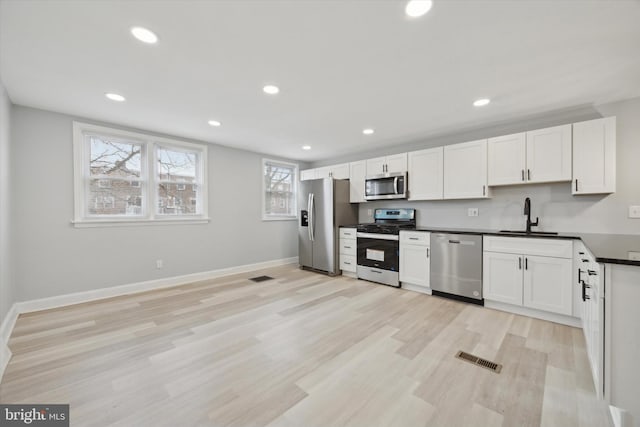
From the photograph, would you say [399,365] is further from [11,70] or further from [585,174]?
[11,70]

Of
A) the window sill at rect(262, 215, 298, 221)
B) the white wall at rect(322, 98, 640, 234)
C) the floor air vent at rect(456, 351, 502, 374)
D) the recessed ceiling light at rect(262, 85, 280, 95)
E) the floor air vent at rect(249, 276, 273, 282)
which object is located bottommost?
the floor air vent at rect(456, 351, 502, 374)

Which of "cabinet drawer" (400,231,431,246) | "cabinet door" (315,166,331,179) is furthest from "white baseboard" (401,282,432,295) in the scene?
"cabinet door" (315,166,331,179)

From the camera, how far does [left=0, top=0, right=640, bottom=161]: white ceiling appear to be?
5.21 ft

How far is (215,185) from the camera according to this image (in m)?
4.61

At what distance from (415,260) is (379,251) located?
23.8 inches

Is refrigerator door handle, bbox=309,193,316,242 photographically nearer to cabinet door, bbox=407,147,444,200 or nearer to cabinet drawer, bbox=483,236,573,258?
cabinet door, bbox=407,147,444,200

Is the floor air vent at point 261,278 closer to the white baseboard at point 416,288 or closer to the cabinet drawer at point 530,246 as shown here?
the white baseboard at point 416,288

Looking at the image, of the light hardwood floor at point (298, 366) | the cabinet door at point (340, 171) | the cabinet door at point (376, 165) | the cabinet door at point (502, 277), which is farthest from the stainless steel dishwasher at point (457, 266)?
the cabinet door at point (340, 171)

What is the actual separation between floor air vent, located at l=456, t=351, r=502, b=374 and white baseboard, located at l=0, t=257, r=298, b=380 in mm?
3450

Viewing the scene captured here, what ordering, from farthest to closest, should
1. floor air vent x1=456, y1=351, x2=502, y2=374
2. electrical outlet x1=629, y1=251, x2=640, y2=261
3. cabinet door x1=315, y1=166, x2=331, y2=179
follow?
cabinet door x1=315, y1=166, x2=331, y2=179
floor air vent x1=456, y1=351, x2=502, y2=374
electrical outlet x1=629, y1=251, x2=640, y2=261

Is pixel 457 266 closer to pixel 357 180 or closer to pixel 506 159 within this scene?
pixel 506 159

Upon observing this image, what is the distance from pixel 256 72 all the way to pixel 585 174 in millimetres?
3613

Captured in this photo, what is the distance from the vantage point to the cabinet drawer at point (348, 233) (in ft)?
15.1

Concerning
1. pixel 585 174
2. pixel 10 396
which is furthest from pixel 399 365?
pixel 585 174
